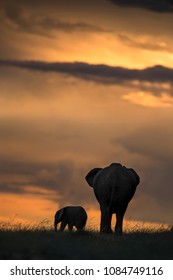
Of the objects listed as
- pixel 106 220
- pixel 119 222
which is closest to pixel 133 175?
pixel 119 222

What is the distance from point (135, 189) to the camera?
127 ft

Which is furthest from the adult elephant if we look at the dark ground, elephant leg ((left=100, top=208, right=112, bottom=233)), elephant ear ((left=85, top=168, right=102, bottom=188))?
the dark ground

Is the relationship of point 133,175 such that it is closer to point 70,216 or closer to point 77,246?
point 70,216

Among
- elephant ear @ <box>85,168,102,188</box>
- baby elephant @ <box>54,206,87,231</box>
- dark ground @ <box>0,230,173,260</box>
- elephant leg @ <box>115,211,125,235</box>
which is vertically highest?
dark ground @ <box>0,230,173,260</box>

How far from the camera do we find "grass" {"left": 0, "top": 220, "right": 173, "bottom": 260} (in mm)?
24562

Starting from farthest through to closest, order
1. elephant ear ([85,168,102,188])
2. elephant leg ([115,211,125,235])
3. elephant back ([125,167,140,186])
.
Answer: elephant ear ([85,168,102,188])
elephant back ([125,167,140,186])
elephant leg ([115,211,125,235])

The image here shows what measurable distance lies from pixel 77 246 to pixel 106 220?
1090 cm

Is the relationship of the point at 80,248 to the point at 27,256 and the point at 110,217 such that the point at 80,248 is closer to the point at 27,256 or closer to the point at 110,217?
the point at 27,256

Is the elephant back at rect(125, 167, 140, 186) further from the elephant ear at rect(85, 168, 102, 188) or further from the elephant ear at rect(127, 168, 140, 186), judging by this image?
the elephant ear at rect(85, 168, 102, 188)

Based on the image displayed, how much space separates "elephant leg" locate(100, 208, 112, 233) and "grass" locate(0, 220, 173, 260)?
16.0ft

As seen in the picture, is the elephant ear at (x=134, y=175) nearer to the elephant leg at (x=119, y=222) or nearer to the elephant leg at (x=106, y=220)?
the elephant leg at (x=119, y=222)

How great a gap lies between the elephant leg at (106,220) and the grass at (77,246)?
486 cm

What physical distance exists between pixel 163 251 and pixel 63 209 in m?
20.5

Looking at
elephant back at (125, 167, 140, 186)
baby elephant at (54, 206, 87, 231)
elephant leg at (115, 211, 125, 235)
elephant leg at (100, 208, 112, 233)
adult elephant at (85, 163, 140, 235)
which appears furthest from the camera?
baby elephant at (54, 206, 87, 231)
